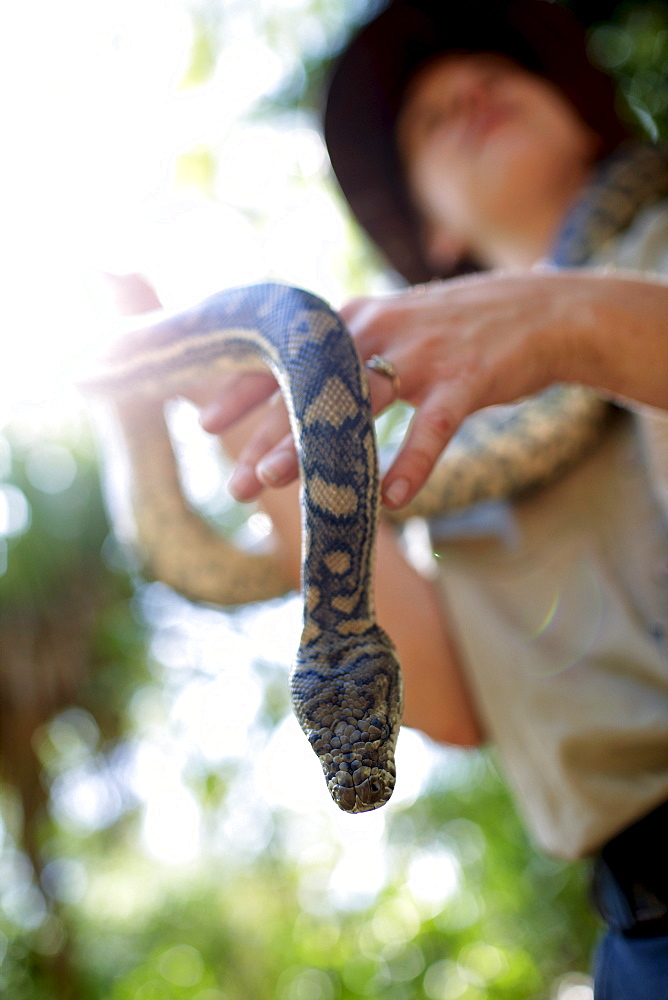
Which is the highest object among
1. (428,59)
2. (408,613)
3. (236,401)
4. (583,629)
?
(428,59)

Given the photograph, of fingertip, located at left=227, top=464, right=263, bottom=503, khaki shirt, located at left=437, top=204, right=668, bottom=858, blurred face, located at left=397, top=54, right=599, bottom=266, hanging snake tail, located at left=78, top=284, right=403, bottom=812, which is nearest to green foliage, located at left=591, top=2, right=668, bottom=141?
blurred face, located at left=397, top=54, right=599, bottom=266

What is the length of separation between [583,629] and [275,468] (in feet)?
4.05

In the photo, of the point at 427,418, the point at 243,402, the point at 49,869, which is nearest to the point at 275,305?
the point at 243,402

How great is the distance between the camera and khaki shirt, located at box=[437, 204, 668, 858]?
81.0 inches

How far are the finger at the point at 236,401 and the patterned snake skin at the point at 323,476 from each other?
0.20ft

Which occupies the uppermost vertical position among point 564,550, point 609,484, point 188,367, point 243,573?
point 188,367

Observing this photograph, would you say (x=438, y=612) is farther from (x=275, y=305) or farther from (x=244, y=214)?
(x=244, y=214)

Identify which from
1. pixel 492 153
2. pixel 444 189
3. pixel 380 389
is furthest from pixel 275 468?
pixel 444 189

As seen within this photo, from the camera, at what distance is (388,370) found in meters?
1.77

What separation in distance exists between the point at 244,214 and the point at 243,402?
5040mm

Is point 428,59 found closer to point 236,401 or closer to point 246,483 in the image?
point 236,401

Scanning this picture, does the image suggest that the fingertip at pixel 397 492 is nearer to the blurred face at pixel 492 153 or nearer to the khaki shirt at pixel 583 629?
the khaki shirt at pixel 583 629

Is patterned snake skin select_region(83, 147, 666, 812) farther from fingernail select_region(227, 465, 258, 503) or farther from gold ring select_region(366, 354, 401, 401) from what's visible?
fingernail select_region(227, 465, 258, 503)

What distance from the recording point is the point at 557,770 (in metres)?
2.22
